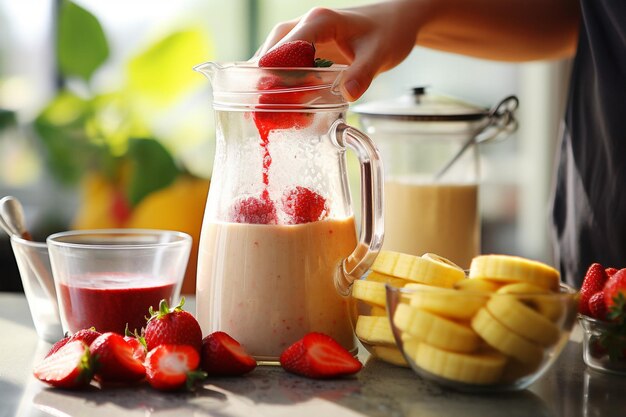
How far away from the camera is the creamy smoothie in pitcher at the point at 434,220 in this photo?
1.38 metres

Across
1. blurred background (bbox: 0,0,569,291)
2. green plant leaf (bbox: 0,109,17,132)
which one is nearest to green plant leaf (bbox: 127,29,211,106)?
blurred background (bbox: 0,0,569,291)

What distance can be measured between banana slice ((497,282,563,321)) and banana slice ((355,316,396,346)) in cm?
14

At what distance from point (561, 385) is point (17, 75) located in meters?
2.03

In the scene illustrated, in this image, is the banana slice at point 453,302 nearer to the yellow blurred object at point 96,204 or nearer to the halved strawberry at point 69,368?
the halved strawberry at point 69,368

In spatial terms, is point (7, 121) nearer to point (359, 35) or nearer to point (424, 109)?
point (424, 109)

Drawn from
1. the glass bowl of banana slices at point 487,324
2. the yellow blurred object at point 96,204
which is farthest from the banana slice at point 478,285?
the yellow blurred object at point 96,204

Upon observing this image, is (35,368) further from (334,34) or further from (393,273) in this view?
(334,34)

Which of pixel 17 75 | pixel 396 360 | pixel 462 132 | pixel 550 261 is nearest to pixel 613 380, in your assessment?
pixel 396 360

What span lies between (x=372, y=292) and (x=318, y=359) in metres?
0.09

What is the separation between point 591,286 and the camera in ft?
2.80

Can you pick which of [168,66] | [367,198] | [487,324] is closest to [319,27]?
[367,198]

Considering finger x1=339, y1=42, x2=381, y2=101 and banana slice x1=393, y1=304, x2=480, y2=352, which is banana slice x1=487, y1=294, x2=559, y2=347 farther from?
Result: finger x1=339, y1=42, x2=381, y2=101

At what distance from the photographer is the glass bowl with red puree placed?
36.9 inches

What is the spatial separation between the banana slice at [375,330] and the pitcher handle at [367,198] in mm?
50
